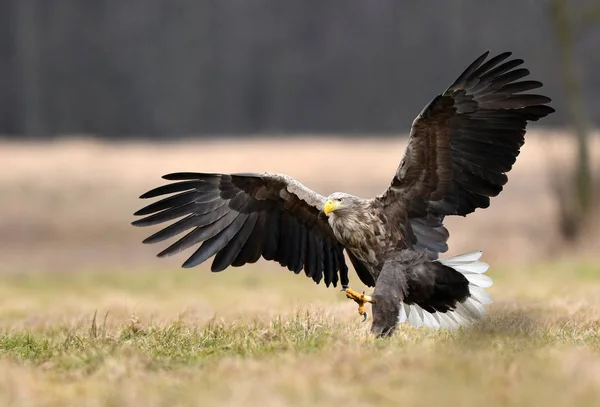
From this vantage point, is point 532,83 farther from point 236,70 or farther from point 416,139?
point 236,70

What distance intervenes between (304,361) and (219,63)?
50.9ft

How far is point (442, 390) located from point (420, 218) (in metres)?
3.24

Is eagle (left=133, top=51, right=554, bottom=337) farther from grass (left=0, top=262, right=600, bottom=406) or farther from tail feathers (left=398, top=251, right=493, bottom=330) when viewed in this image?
grass (left=0, top=262, right=600, bottom=406)

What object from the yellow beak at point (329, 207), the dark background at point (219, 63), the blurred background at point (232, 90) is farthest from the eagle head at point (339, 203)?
the dark background at point (219, 63)

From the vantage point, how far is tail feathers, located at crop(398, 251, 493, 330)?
6969 mm

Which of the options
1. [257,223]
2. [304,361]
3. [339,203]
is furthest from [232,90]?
[304,361]

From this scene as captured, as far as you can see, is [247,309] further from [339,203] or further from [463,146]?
[463,146]

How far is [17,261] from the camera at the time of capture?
16828mm

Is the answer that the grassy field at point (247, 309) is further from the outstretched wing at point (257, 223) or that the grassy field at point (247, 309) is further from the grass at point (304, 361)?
the outstretched wing at point (257, 223)

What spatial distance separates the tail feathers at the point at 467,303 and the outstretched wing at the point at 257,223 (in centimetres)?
86

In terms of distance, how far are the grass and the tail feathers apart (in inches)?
7.5

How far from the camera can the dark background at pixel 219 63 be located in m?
19.2

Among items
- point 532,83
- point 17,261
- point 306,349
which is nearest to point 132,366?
point 306,349

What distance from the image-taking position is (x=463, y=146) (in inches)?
276
